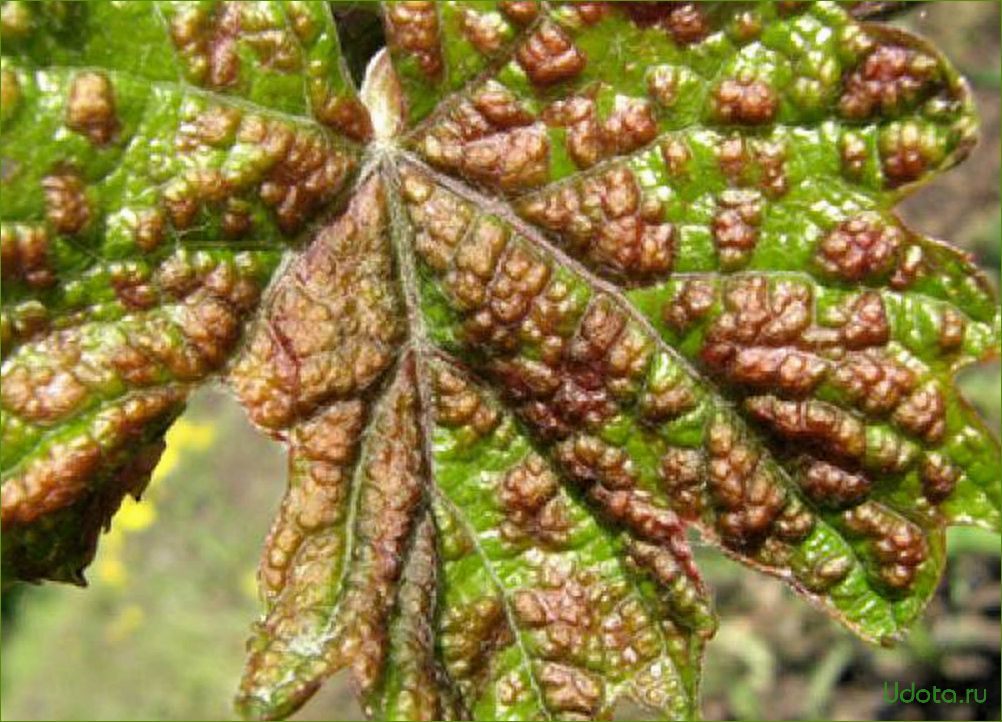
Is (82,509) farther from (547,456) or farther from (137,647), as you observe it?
(137,647)

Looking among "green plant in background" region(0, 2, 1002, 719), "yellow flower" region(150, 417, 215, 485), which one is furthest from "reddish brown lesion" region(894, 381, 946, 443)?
"yellow flower" region(150, 417, 215, 485)

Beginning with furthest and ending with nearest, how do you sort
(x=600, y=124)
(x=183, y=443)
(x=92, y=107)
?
1. (x=183, y=443)
2. (x=600, y=124)
3. (x=92, y=107)

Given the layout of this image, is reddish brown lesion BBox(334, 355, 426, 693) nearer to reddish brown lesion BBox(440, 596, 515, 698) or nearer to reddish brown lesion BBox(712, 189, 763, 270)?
reddish brown lesion BBox(440, 596, 515, 698)

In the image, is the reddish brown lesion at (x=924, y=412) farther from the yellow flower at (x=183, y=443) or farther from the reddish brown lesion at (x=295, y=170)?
the yellow flower at (x=183, y=443)

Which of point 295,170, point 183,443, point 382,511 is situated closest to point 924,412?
point 382,511

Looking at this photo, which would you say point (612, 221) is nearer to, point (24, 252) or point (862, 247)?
point (862, 247)

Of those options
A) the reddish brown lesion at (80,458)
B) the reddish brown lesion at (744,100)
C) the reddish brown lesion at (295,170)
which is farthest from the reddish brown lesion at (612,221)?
the reddish brown lesion at (80,458)

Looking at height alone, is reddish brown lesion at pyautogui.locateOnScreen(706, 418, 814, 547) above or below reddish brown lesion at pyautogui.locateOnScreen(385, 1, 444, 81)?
below

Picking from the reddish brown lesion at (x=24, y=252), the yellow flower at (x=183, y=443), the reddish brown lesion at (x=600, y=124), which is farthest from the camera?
the yellow flower at (x=183, y=443)

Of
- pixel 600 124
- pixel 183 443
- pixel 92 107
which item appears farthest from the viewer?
pixel 183 443
